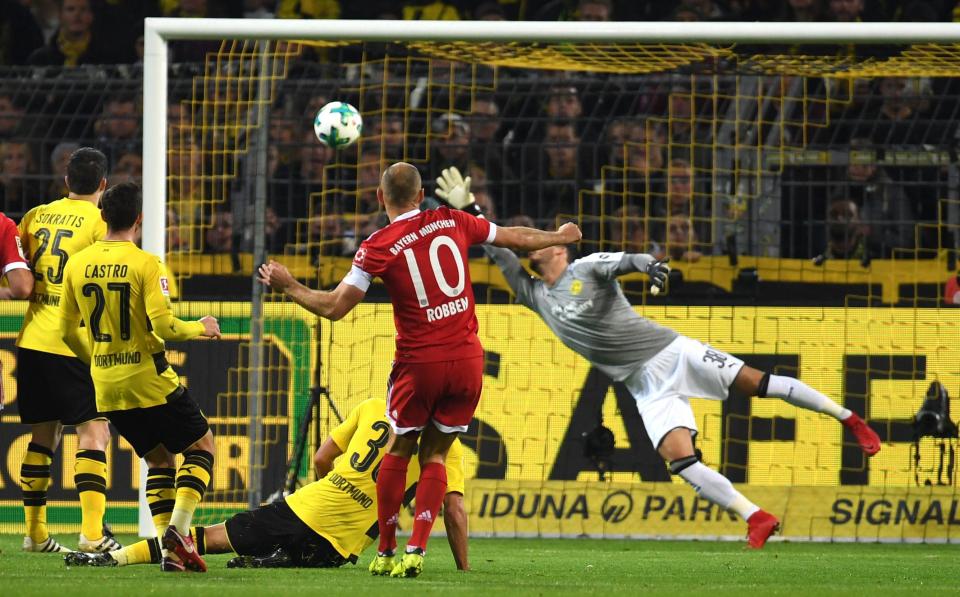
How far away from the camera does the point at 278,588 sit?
19.3 feet

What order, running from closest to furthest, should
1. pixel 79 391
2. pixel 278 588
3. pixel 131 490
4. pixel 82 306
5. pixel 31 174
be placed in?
pixel 278 588, pixel 82 306, pixel 79 391, pixel 131 490, pixel 31 174

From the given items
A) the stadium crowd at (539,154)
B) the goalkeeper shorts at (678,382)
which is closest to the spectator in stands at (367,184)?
the stadium crowd at (539,154)

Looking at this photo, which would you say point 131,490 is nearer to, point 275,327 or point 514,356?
point 275,327

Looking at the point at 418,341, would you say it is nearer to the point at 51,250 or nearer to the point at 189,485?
the point at 189,485

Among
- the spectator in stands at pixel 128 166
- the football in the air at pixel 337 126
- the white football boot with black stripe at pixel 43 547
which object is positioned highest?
the football in the air at pixel 337 126

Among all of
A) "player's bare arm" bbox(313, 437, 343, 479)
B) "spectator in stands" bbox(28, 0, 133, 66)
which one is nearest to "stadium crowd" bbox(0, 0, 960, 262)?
"spectator in stands" bbox(28, 0, 133, 66)

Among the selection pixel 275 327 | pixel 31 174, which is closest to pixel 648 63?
pixel 275 327

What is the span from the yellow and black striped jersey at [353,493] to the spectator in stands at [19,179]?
4.84m

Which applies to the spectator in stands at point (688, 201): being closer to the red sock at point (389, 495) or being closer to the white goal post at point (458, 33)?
the white goal post at point (458, 33)

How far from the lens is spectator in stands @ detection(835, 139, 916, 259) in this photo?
10.8 meters

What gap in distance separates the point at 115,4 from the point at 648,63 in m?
5.80

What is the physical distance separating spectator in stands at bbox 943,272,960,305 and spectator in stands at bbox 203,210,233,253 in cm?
498

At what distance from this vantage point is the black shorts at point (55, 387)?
7824 millimetres

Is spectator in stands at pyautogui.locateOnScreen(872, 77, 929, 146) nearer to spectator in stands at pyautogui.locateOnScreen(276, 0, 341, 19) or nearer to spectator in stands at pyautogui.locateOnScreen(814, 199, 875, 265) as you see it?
spectator in stands at pyautogui.locateOnScreen(814, 199, 875, 265)
